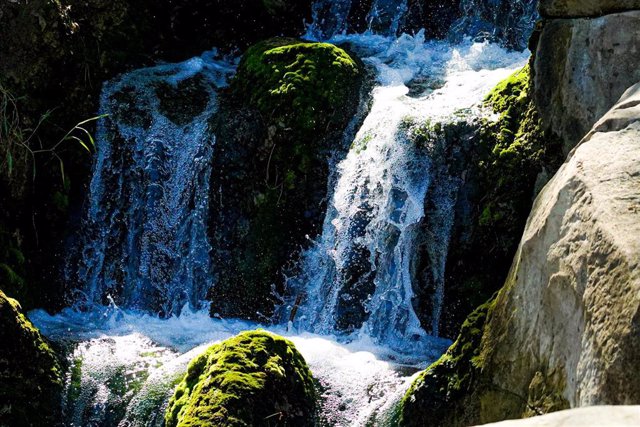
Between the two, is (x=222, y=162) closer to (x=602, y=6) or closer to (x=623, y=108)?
(x=602, y=6)

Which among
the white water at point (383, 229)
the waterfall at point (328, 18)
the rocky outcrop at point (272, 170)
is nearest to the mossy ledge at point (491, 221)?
the white water at point (383, 229)

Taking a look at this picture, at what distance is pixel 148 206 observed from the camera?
8.91 meters

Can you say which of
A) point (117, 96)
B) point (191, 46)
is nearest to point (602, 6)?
point (117, 96)

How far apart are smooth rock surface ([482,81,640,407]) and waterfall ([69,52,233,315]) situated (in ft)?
14.1

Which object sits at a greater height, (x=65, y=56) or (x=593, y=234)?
(x=65, y=56)

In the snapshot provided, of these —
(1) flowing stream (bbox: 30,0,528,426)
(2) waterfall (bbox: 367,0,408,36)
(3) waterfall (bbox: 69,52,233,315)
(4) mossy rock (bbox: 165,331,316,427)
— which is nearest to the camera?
(4) mossy rock (bbox: 165,331,316,427)

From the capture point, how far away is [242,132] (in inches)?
350

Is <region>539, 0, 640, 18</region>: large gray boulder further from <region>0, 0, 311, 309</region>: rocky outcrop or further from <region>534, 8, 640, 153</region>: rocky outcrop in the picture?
<region>0, 0, 311, 309</region>: rocky outcrop

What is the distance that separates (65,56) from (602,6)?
526cm

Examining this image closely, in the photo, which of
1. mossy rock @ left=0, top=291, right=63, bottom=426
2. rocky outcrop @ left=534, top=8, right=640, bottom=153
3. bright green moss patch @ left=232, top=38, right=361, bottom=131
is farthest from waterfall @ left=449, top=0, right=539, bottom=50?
mossy rock @ left=0, top=291, right=63, bottom=426

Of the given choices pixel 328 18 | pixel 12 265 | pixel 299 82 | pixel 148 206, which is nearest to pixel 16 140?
pixel 12 265

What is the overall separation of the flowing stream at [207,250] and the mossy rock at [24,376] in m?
0.14

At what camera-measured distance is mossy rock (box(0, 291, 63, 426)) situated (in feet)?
20.3

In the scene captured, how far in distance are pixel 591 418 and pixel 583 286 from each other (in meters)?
1.54
